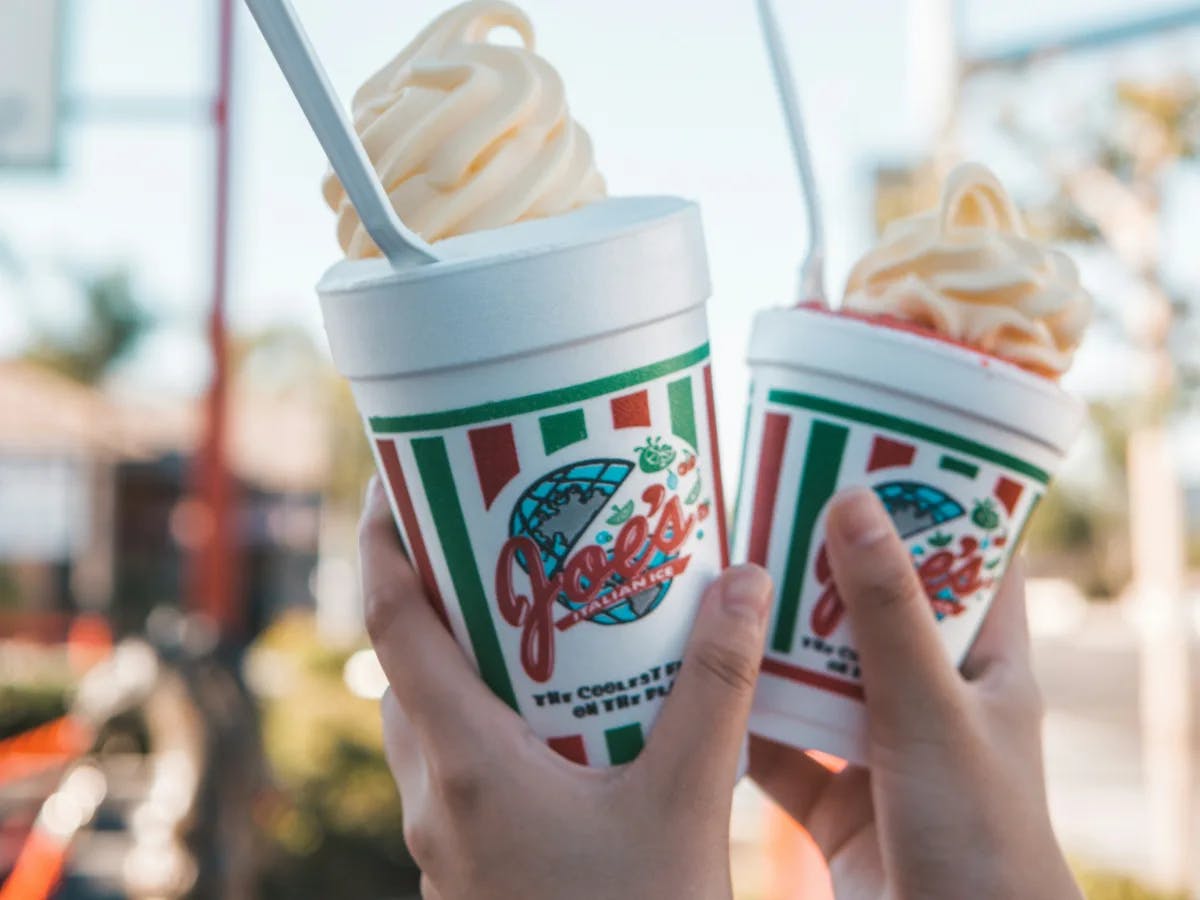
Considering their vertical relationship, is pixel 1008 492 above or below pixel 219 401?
above

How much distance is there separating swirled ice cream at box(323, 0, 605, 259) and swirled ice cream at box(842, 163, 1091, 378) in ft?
1.09

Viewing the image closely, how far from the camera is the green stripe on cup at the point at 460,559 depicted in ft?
3.12

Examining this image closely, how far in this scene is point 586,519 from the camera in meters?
0.94

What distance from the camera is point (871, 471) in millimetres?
1158

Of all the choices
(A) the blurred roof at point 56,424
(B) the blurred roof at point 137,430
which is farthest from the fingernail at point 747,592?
(A) the blurred roof at point 56,424

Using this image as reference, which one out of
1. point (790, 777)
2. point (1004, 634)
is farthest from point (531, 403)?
point (790, 777)

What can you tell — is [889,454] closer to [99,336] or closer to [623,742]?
[623,742]

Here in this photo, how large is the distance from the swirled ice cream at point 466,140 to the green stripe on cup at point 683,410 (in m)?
0.19

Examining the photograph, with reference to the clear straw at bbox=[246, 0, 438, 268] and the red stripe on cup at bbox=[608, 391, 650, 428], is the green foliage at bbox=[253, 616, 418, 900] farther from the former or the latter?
the clear straw at bbox=[246, 0, 438, 268]

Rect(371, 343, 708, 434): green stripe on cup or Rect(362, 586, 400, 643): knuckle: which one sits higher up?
Rect(371, 343, 708, 434): green stripe on cup

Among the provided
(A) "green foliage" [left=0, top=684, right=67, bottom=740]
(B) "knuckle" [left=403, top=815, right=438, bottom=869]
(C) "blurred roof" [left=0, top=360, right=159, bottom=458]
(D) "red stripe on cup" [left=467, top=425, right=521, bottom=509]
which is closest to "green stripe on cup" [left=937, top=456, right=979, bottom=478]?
(D) "red stripe on cup" [left=467, top=425, right=521, bottom=509]

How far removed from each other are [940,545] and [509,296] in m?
0.50

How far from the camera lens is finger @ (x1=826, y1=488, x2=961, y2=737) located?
105 centimetres

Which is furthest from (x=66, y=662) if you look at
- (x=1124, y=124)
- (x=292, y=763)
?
(x=1124, y=124)
